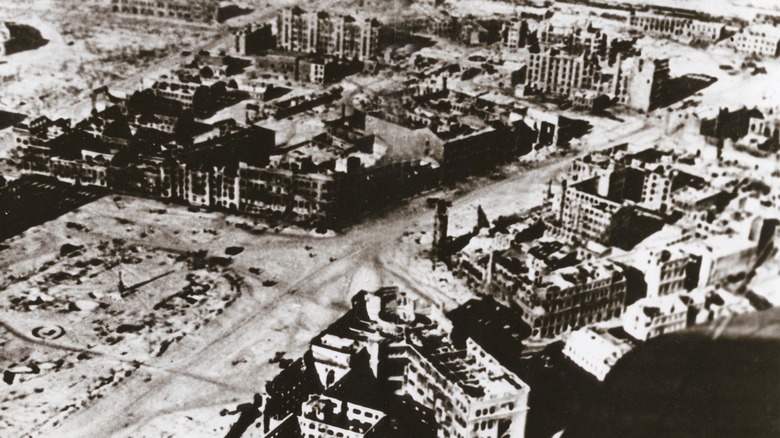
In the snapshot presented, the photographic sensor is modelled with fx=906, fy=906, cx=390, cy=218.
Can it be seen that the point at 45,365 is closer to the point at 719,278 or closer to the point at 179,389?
the point at 179,389

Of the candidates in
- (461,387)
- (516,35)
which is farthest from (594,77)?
(461,387)

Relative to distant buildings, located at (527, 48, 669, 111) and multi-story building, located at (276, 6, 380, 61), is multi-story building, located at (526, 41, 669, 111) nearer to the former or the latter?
distant buildings, located at (527, 48, 669, 111)

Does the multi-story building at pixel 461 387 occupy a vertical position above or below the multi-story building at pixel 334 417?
Result: above

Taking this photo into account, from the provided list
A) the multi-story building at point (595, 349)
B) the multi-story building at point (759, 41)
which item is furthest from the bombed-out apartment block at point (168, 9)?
the multi-story building at point (595, 349)

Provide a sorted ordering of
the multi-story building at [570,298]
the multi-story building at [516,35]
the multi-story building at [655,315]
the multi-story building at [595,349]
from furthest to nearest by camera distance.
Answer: the multi-story building at [516,35] < the multi-story building at [570,298] < the multi-story building at [595,349] < the multi-story building at [655,315]

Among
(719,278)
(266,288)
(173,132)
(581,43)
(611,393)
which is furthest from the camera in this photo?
(581,43)

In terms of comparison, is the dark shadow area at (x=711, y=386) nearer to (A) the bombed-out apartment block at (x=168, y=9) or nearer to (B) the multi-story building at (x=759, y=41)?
(B) the multi-story building at (x=759, y=41)

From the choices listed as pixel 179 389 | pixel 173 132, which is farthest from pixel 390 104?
pixel 179 389
